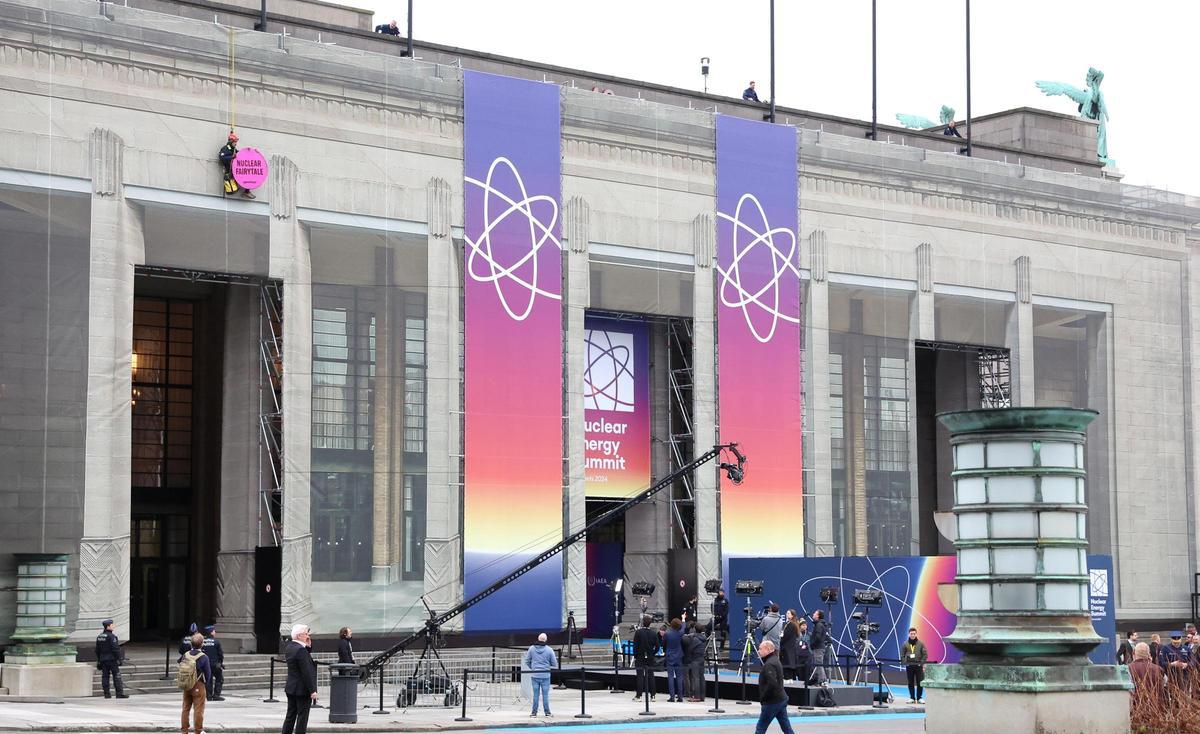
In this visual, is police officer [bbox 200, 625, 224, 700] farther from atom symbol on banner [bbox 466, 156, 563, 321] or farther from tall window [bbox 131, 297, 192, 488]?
tall window [bbox 131, 297, 192, 488]

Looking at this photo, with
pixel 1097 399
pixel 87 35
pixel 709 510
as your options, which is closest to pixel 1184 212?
pixel 1097 399

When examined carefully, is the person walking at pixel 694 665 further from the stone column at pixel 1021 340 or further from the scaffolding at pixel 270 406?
the stone column at pixel 1021 340

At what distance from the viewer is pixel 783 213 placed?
51.4m

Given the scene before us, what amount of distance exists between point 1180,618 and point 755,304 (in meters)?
20.3

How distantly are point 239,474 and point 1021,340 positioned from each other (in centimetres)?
2707

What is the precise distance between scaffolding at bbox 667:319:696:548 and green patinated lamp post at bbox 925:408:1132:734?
31.5 meters

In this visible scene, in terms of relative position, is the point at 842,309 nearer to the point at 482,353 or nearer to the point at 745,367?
the point at 745,367

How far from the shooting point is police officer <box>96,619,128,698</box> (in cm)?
3356

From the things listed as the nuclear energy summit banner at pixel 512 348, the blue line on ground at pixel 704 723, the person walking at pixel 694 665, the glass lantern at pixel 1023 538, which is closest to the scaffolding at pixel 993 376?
the nuclear energy summit banner at pixel 512 348

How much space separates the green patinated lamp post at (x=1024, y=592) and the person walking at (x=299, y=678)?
7.58 metres

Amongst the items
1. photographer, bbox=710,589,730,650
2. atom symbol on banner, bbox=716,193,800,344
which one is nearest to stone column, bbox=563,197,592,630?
photographer, bbox=710,589,730,650

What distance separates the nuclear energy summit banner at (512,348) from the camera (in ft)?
147

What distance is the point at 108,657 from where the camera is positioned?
33.7 m

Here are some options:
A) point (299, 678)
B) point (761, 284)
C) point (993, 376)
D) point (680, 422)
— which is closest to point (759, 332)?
point (761, 284)
